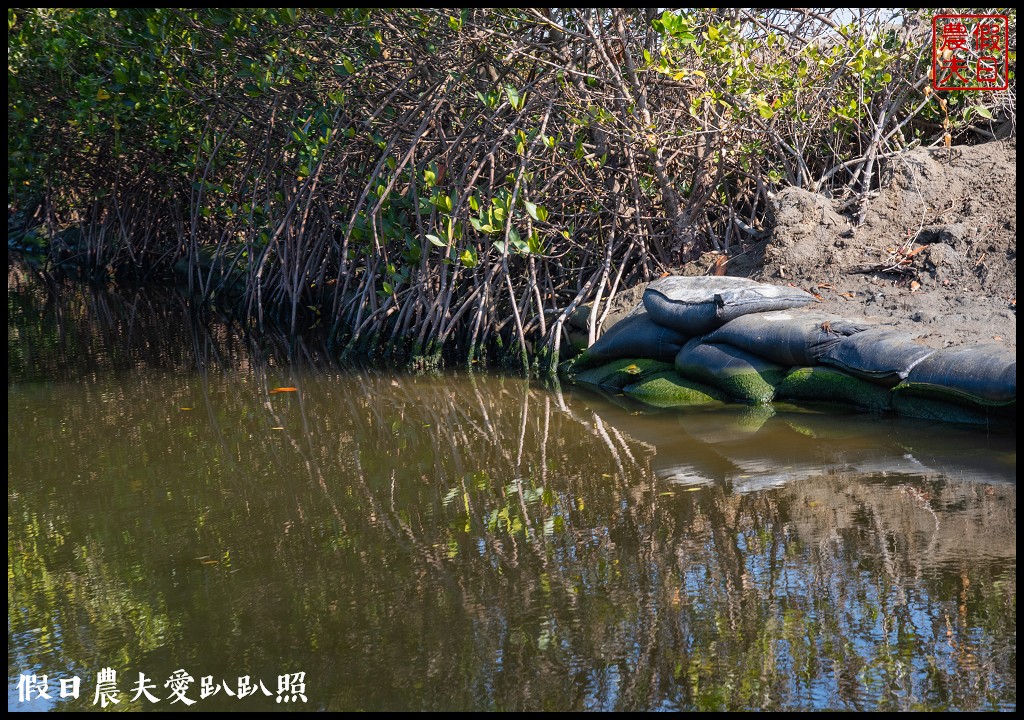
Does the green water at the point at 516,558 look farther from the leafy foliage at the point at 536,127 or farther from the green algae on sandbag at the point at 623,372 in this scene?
the leafy foliage at the point at 536,127

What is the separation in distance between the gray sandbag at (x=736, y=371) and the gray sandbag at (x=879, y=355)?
14.3 inches

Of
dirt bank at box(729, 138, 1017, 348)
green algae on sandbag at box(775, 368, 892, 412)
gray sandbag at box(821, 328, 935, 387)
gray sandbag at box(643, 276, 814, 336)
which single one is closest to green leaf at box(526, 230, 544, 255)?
gray sandbag at box(643, 276, 814, 336)

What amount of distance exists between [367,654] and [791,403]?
11.8 ft

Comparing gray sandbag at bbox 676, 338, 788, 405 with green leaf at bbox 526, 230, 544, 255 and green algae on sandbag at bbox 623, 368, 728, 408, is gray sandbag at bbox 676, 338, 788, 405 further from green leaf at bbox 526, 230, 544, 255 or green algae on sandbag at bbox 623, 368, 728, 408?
green leaf at bbox 526, 230, 544, 255

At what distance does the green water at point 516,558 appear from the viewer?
275cm

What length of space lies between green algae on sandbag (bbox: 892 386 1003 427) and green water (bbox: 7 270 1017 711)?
0.33 ft

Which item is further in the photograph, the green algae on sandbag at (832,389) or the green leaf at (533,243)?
the green leaf at (533,243)

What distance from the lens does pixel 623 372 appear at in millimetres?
6668

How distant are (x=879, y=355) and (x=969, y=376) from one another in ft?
1.85

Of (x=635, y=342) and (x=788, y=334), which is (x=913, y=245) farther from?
(x=635, y=342)

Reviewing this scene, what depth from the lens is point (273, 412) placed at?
6.41 meters

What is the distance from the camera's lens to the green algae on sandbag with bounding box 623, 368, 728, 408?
6.09 m

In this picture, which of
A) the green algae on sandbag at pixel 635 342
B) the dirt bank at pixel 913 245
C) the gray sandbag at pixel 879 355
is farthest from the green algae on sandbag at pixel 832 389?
the green algae on sandbag at pixel 635 342

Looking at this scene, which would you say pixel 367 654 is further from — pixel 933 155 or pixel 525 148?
pixel 933 155
